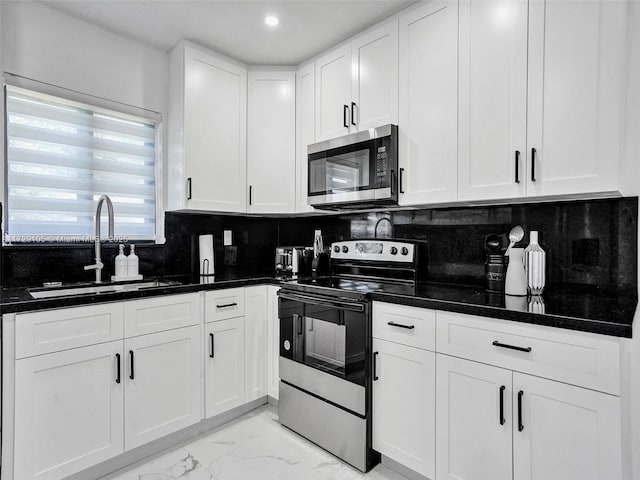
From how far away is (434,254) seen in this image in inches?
89.2

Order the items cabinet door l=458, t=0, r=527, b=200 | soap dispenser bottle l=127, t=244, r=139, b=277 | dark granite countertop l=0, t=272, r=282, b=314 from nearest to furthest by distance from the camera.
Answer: dark granite countertop l=0, t=272, r=282, b=314 → cabinet door l=458, t=0, r=527, b=200 → soap dispenser bottle l=127, t=244, r=139, b=277

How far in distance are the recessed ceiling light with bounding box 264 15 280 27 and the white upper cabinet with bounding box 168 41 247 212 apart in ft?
1.69

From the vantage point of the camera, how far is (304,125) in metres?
2.64

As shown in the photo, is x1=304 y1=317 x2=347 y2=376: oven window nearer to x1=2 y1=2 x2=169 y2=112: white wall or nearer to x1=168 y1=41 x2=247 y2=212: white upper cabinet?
x1=168 y1=41 x2=247 y2=212: white upper cabinet

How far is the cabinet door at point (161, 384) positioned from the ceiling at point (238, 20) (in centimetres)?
183

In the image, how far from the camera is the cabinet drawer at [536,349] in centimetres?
118

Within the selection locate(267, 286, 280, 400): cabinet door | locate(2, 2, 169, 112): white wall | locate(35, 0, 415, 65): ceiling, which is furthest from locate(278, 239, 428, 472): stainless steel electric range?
locate(2, 2, 169, 112): white wall

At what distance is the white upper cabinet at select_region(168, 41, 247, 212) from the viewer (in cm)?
242

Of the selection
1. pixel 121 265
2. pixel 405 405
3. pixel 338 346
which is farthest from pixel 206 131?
pixel 405 405

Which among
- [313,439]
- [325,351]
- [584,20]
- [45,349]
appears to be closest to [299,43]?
[584,20]

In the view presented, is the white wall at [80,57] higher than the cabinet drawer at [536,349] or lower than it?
higher

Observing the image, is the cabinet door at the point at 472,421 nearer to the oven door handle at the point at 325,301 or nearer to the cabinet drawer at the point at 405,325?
the cabinet drawer at the point at 405,325

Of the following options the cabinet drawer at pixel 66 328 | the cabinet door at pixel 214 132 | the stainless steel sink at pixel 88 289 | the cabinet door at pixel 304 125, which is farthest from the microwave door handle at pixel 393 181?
the cabinet drawer at pixel 66 328

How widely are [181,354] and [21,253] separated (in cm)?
104
